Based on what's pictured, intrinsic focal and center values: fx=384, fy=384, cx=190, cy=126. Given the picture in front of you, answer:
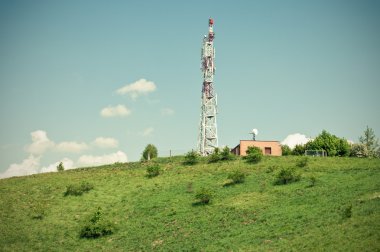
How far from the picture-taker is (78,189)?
52.2 m

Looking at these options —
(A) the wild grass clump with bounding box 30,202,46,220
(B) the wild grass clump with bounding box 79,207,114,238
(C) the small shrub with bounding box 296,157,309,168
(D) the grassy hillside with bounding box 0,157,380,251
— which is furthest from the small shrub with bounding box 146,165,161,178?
(C) the small shrub with bounding box 296,157,309,168

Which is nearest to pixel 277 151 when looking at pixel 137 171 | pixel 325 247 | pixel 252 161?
pixel 252 161

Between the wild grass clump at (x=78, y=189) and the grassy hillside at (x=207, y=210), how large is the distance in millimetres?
817

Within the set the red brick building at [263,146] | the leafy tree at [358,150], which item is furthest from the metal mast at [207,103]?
the leafy tree at [358,150]

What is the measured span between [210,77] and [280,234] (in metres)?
51.7

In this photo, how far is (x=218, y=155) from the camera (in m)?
61.7

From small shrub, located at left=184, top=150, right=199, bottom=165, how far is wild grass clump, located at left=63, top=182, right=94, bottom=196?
16.3 m

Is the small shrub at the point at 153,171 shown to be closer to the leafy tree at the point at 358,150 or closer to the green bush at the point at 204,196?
the green bush at the point at 204,196

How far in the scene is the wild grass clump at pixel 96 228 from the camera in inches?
1536

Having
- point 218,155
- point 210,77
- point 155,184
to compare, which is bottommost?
point 155,184

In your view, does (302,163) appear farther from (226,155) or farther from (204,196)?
(204,196)

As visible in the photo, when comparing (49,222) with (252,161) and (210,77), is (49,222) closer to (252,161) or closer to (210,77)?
(252,161)

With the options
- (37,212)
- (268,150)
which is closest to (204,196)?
(37,212)

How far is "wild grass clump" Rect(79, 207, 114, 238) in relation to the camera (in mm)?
39025
